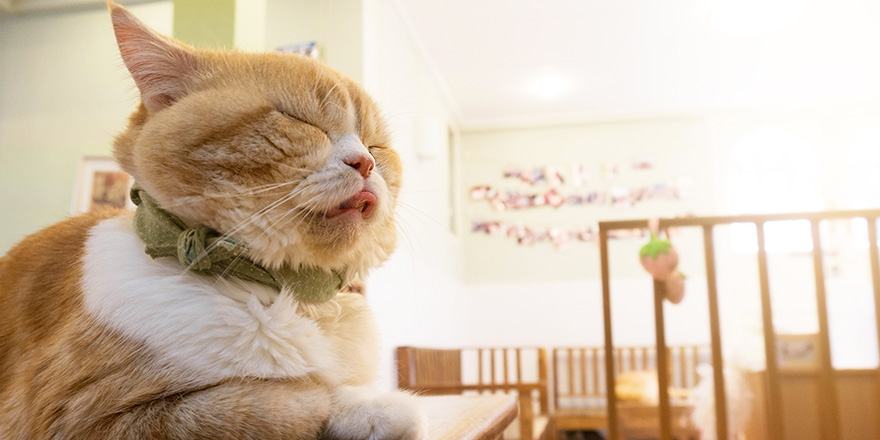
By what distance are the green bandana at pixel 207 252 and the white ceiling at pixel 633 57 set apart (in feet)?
8.06

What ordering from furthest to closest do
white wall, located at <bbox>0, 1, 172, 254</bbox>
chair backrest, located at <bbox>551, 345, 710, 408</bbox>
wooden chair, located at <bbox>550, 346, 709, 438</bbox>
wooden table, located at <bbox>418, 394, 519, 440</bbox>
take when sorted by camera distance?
chair backrest, located at <bbox>551, 345, 710, 408</bbox> < wooden chair, located at <bbox>550, 346, 709, 438</bbox> < white wall, located at <bbox>0, 1, 172, 254</bbox> < wooden table, located at <bbox>418, 394, 519, 440</bbox>

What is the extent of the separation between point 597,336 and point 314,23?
9.93ft

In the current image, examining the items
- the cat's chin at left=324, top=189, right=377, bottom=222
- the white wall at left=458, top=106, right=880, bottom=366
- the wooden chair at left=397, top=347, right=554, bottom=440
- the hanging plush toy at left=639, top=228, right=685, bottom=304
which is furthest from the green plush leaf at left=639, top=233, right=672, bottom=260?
the white wall at left=458, top=106, right=880, bottom=366

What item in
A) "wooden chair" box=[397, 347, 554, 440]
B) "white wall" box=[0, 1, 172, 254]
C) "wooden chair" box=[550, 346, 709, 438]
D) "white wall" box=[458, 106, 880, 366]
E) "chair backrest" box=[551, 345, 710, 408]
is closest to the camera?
"white wall" box=[0, 1, 172, 254]

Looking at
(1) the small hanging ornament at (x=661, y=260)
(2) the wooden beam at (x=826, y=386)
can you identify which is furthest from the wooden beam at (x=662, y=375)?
(2) the wooden beam at (x=826, y=386)

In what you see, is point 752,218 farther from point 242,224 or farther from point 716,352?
point 242,224

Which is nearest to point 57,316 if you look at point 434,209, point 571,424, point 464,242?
point 434,209

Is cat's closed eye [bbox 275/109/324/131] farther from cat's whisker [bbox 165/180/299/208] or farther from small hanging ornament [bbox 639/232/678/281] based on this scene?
small hanging ornament [bbox 639/232/678/281]

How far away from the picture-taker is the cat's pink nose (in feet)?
1.45

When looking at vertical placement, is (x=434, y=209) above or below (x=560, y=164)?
below

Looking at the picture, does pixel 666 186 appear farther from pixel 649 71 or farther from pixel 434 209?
pixel 434 209

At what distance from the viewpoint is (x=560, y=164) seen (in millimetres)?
4465

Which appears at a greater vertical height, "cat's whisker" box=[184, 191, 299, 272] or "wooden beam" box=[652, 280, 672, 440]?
"cat's whisker" box=[184, 191, 299, 272]

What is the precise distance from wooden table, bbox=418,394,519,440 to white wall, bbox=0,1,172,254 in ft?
1.94
